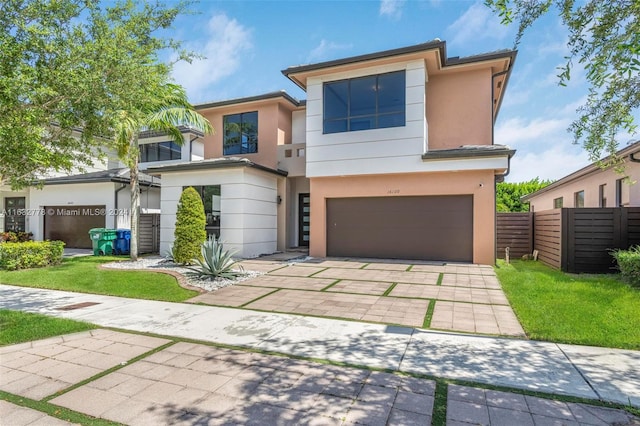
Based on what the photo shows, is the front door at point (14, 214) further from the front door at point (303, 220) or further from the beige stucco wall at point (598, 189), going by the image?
the beige stucco wall at point (598, 189)

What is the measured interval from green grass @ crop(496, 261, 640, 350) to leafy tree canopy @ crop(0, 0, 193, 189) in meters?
7.45

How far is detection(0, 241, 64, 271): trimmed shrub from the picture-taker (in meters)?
10.5

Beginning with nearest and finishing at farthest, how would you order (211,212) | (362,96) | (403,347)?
(403,347) → (362,96) → (211,212)

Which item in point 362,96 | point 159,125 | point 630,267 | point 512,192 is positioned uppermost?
point 362,96

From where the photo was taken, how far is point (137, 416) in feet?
9.61

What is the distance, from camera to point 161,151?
21.1m

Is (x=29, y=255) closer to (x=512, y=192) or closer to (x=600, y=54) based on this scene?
(x=600, y=54)

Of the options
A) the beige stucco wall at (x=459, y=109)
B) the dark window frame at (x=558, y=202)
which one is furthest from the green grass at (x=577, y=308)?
the dark window frame at (x=558, y=202)

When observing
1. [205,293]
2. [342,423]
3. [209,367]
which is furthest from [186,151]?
[342,423]

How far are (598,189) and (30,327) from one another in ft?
60.6

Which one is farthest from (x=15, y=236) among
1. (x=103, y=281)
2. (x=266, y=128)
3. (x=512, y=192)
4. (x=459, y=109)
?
(x=512, y=192)

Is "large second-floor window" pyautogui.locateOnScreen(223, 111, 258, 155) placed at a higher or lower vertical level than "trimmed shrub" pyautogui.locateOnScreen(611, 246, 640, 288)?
higher

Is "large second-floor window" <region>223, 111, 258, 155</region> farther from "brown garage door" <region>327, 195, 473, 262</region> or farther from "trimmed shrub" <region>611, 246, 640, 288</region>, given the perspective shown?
"trimmed shrub" <region>611, 246, 640, 288</region>

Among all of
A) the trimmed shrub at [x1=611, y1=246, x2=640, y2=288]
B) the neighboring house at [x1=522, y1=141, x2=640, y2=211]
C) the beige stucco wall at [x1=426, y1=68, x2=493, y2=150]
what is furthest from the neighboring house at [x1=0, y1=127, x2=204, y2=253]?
the neighboring house at [x1=522, y1=141, x2=640, y2=211]
